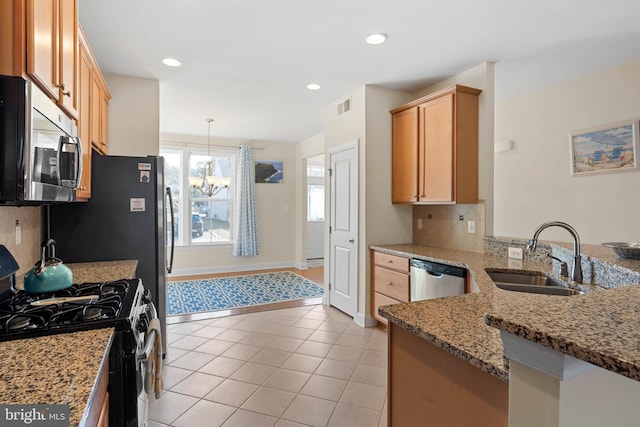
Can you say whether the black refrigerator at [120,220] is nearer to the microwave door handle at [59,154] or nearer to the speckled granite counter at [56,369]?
the microwave door handle at [59,154]

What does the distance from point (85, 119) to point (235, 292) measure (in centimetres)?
325

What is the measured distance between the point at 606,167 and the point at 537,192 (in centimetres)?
67

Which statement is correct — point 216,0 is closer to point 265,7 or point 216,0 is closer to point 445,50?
point 265,7

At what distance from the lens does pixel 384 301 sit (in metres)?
3.46

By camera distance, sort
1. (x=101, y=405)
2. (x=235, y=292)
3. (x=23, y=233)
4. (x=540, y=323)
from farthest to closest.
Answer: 1. (x=235, y=292)
2. (x=23, y=233)
3. (x=101, y=405)
4. (x=540, y=323)

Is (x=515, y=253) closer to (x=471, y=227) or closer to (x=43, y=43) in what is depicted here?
(x=471, y=227)

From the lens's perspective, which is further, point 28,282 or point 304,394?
point 304,394

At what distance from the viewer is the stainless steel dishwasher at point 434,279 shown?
263cm

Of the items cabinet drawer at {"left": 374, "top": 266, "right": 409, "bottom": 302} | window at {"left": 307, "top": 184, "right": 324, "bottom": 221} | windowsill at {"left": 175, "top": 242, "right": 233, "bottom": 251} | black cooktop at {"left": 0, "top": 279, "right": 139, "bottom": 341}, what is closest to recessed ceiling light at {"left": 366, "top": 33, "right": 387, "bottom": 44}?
cabinet drawer at {"left": 374, "top": 266, "right": 409, "bottom": 302}

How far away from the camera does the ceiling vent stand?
3.93 meters

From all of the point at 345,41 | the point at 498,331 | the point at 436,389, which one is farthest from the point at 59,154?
the point at 345,41

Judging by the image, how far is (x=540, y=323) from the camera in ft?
2.09

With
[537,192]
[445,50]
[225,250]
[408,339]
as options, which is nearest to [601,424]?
[408,339]

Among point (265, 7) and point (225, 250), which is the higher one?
point (265, 7)
